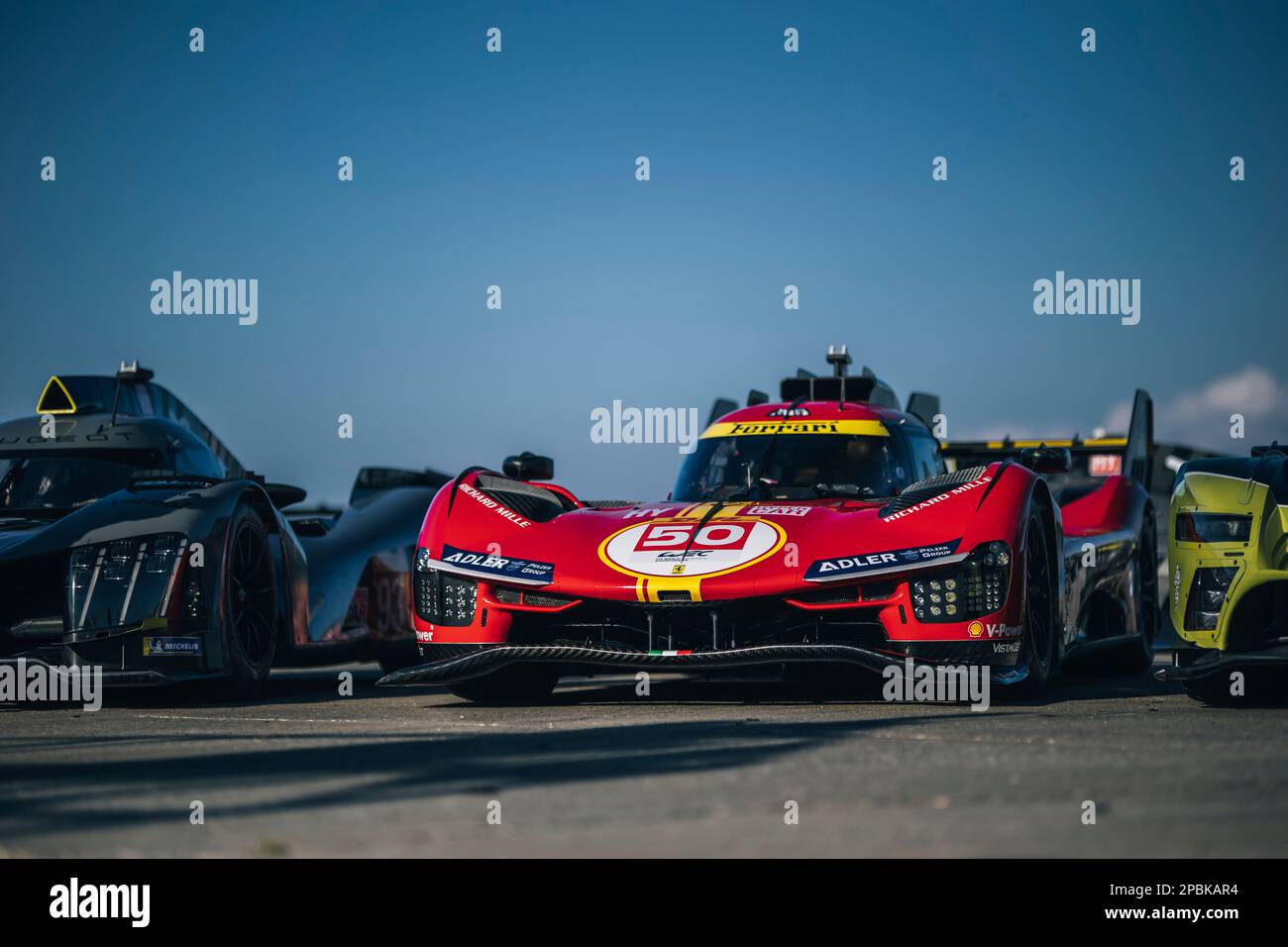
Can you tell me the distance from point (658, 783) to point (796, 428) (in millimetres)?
5953

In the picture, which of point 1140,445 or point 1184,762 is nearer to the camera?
point 1184,762

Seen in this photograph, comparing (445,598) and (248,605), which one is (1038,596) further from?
Result: (248,605)

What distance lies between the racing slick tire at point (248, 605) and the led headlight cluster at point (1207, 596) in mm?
4768

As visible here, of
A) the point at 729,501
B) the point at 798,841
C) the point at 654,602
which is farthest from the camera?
A: the point at 729,501

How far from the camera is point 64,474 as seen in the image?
9.93 meters

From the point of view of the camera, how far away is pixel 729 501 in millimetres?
9258

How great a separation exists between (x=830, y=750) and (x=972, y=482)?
3176 millimetres

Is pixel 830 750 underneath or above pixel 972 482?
underneath

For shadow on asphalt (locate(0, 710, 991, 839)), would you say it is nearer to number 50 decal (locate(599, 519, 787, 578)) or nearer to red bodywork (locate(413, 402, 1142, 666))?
red bodywork (locate(413, 402, 1142, 666))

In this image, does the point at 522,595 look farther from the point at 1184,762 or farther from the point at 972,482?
the point at 1184,762

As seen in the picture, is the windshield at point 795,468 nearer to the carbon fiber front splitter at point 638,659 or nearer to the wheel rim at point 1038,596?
the wheel rim at point 1038,596

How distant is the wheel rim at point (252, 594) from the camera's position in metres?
8.79
